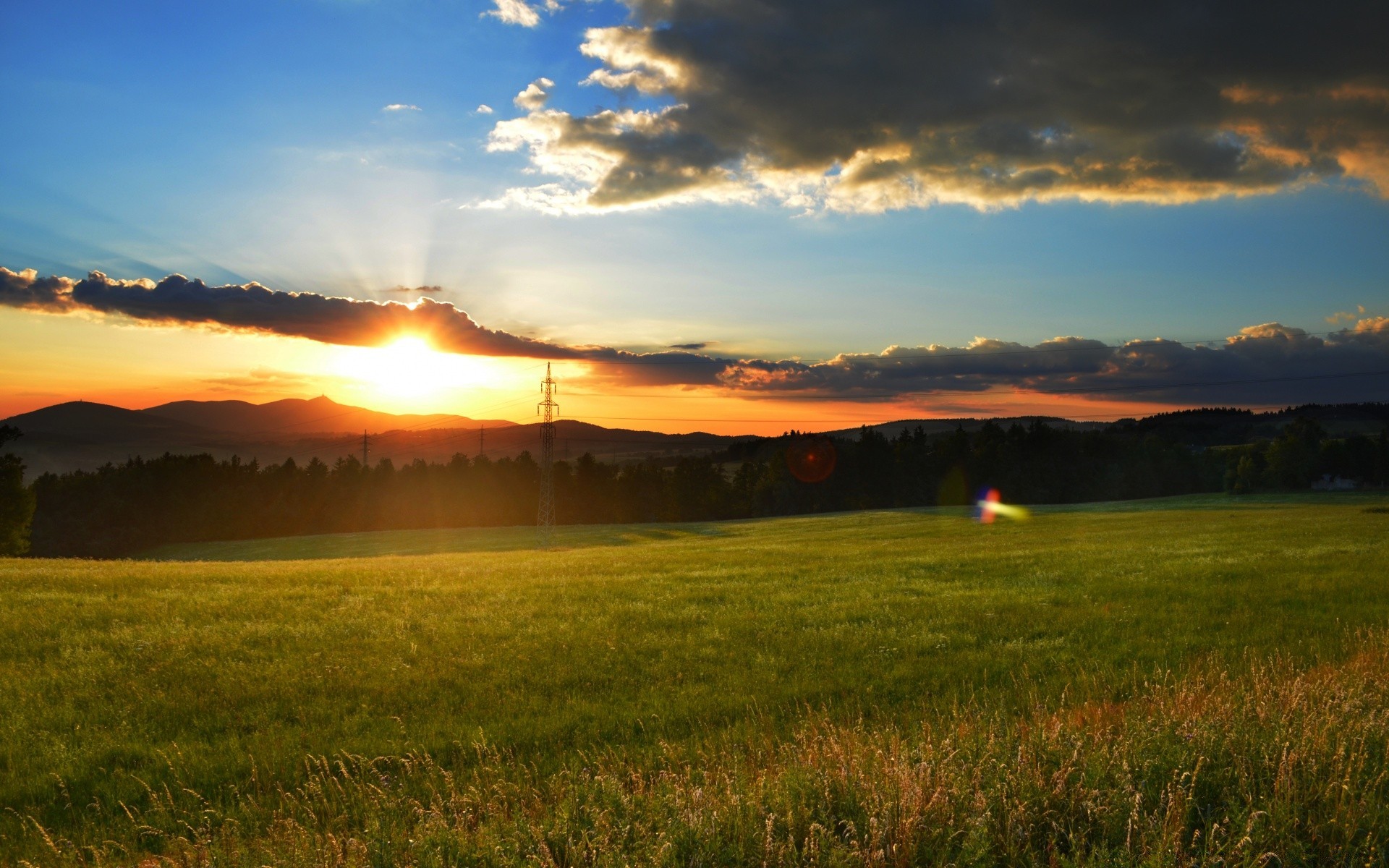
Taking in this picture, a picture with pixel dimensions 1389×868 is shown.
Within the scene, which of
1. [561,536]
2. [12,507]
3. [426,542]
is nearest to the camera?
[12,507]

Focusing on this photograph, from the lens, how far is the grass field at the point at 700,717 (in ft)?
18.7

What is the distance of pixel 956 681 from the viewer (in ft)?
38.1

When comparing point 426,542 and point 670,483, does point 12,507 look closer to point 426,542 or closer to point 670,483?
point 426,542

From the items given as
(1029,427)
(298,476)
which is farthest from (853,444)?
(298,476)

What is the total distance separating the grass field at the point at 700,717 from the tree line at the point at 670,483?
8192cm

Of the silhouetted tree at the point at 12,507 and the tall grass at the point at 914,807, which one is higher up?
the tall grass at the point at 914,807

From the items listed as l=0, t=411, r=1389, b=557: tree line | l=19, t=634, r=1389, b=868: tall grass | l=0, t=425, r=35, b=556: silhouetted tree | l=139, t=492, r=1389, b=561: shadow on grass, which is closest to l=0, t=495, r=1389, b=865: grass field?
l=19, t=634, r=1389, b=868: tall grass

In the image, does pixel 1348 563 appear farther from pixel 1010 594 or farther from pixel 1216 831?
pixel 1216 831

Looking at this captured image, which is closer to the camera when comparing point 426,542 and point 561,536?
point 561,536

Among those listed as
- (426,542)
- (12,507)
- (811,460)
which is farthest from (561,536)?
(811,460)

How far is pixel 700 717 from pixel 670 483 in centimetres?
9982

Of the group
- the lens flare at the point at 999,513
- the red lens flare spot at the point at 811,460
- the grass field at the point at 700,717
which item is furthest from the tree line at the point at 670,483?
the grass field at the point at 700,717

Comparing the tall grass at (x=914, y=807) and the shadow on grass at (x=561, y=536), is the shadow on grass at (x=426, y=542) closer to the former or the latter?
the shadow on grass at (x=561, y=536)

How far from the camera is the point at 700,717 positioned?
10.0m
